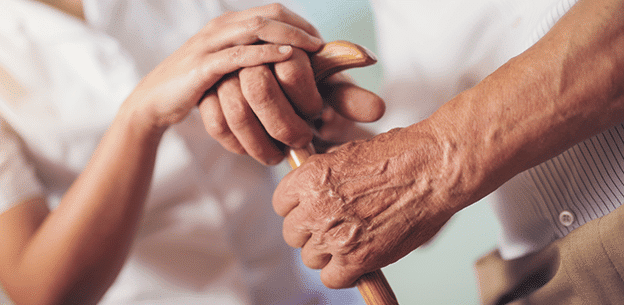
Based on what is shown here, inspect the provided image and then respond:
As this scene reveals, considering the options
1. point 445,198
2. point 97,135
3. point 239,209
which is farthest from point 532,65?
point 97,135

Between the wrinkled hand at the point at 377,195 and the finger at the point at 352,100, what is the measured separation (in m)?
0.07

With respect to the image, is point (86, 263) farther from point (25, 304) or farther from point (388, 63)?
point (388, 63)

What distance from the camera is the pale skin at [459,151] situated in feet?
1.07

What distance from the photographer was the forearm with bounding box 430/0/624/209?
12.8 inches

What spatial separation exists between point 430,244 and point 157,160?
2.12 ft

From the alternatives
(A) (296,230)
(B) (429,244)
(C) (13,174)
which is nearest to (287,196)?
(A) (296,230)

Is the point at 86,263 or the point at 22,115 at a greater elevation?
the point at 22,115

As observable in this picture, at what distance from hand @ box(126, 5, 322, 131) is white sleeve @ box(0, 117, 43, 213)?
0.20 metres

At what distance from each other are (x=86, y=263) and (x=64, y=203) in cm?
9

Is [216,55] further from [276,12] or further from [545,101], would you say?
[545,101]

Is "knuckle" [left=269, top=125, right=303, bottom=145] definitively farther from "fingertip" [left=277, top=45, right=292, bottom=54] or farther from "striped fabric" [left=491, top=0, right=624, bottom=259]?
"striped fabric" [left=491, top=0, right=624, bottom=259]

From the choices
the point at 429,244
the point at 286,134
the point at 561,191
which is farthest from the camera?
the point at 429,244

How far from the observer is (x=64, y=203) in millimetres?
505

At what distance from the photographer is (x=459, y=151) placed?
13.9 inches
